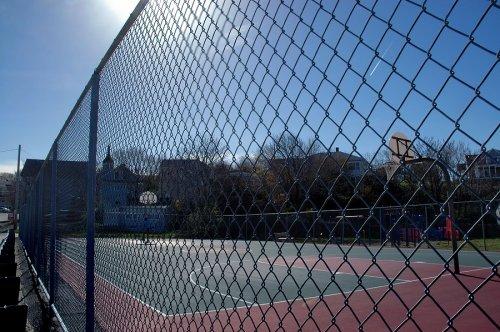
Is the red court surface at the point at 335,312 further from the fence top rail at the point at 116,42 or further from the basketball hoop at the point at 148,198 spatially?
the fence top rail at the point at 116,42

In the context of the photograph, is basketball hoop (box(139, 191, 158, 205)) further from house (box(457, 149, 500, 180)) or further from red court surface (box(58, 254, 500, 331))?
house (box(457, 149, 500, 180))

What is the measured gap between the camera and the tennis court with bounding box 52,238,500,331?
5.98 ft

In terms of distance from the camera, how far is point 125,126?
3.83 meters

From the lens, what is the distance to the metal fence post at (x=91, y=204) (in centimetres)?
379

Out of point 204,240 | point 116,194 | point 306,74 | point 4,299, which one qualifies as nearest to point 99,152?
point 116,194

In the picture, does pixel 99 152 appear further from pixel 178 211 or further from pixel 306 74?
pixel 306 74

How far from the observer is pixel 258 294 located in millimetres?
3869

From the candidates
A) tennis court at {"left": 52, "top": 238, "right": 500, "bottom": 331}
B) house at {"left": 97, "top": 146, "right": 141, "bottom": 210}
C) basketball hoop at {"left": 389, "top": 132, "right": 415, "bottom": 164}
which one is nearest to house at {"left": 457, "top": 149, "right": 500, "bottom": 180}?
basketball hoop at {"left": 389, "top": 132, "right": 415, "bottom": 164}

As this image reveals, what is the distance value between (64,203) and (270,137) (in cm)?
492

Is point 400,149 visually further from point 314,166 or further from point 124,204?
point 124,204

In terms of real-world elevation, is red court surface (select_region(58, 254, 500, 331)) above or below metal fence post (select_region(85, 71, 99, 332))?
below

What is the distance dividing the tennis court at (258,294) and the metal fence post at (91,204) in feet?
0.64

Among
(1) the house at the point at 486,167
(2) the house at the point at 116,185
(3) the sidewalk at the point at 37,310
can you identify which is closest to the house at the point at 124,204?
(2) the house at the point at 116,185

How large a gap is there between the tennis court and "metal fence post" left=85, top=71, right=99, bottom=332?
195 millimetres
